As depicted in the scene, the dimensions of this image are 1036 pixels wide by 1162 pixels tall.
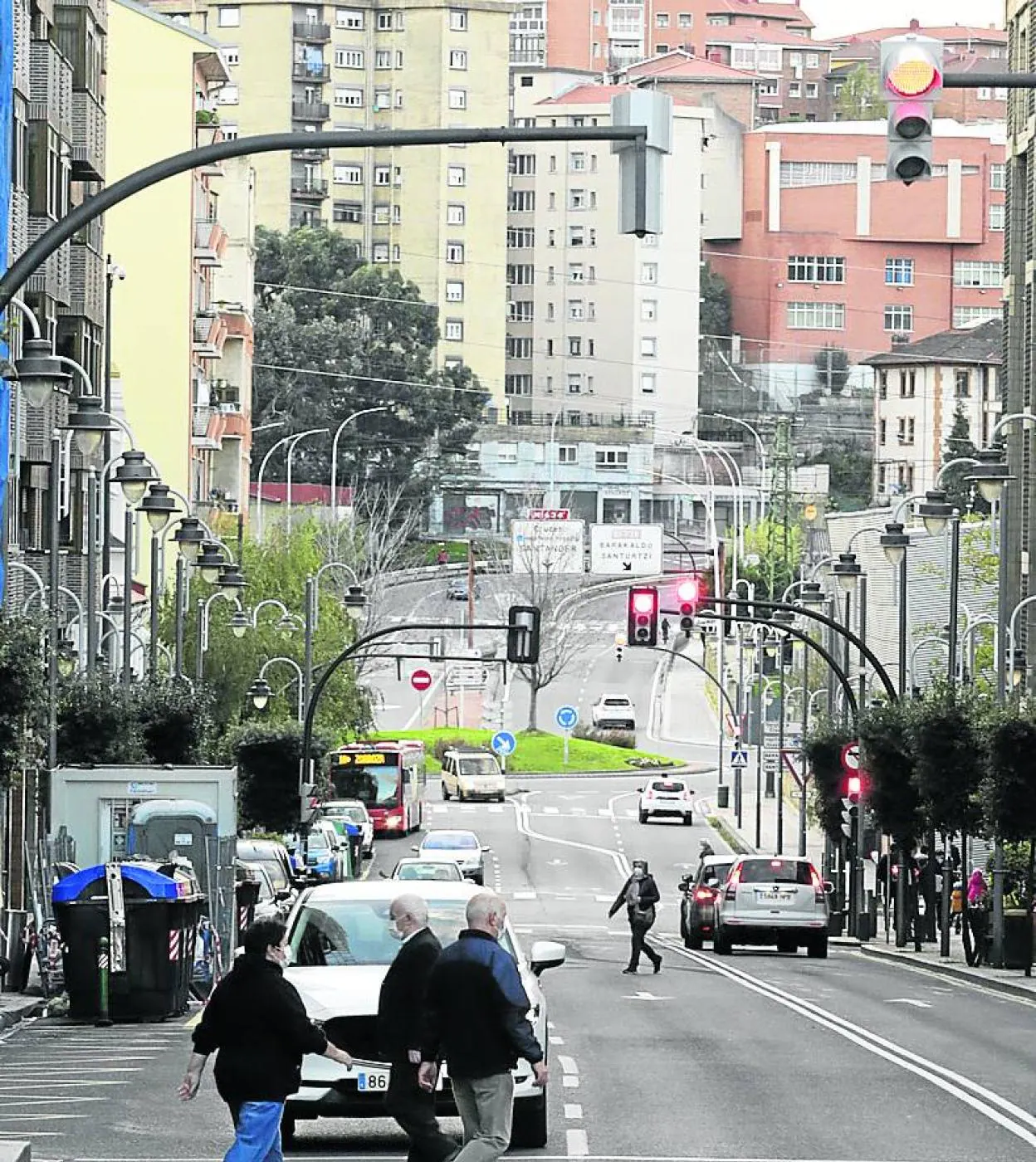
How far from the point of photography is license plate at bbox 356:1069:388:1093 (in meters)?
16.2

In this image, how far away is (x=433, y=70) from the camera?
7121 inches

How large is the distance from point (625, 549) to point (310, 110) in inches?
2145

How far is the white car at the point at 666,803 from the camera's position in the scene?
297 ft

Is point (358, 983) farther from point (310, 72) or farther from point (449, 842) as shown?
point (310, 72)

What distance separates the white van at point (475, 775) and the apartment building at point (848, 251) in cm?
9432

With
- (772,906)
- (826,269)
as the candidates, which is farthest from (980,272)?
(772,906)

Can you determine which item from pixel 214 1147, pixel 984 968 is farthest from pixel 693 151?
pixel 214 1147

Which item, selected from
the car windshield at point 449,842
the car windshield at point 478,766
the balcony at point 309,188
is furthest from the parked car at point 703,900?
the balcony at point 309,188

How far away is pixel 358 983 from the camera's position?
55.6ft

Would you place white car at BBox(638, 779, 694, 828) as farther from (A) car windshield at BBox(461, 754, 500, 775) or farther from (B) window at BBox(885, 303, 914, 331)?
(B) window at BBox(885, 303, 914, 331)

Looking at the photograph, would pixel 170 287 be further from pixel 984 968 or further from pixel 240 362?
pixel 984 968

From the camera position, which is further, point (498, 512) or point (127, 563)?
point (498, 512)

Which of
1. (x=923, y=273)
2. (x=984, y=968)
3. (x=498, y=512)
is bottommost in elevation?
(x=984, y=968)

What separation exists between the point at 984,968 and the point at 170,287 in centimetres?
5759
